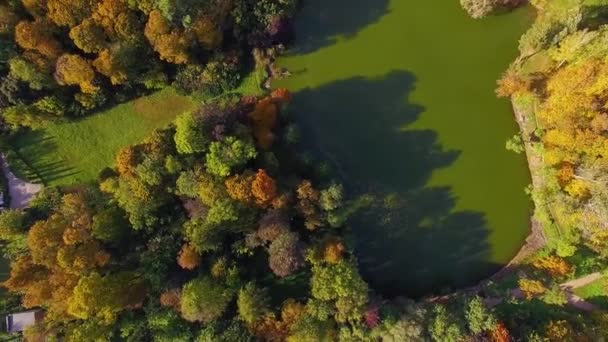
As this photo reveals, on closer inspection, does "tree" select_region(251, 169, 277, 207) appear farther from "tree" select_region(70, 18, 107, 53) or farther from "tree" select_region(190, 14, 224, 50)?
"tree" select_region(70, 18, 107, 53)

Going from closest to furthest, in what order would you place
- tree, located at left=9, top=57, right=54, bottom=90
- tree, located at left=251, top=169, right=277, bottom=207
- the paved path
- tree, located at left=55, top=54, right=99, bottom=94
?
tree, located at left=251, top=169, right=277, bottom=207, tree, located at left=9, top=57, right=54, bottom=90, tree, located at left=55, top=54, right=99, bottom=94, the paved path

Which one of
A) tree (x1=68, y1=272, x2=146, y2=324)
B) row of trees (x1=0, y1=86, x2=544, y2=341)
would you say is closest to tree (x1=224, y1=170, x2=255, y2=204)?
row of trees (x1=0, y1=86, x2=544, y2=341)

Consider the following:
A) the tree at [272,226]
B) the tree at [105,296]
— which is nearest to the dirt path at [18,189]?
the tree at [105,296]

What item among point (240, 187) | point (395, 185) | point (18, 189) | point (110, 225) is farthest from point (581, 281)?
point (18, 189)

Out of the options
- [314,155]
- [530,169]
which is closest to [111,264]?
[314,155]

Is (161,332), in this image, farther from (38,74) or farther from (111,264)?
(38,74)

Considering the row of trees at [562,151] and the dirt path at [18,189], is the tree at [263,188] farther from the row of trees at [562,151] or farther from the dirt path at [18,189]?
the row of trees at [562,151]

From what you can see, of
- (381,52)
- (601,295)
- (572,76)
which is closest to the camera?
(572,76)
